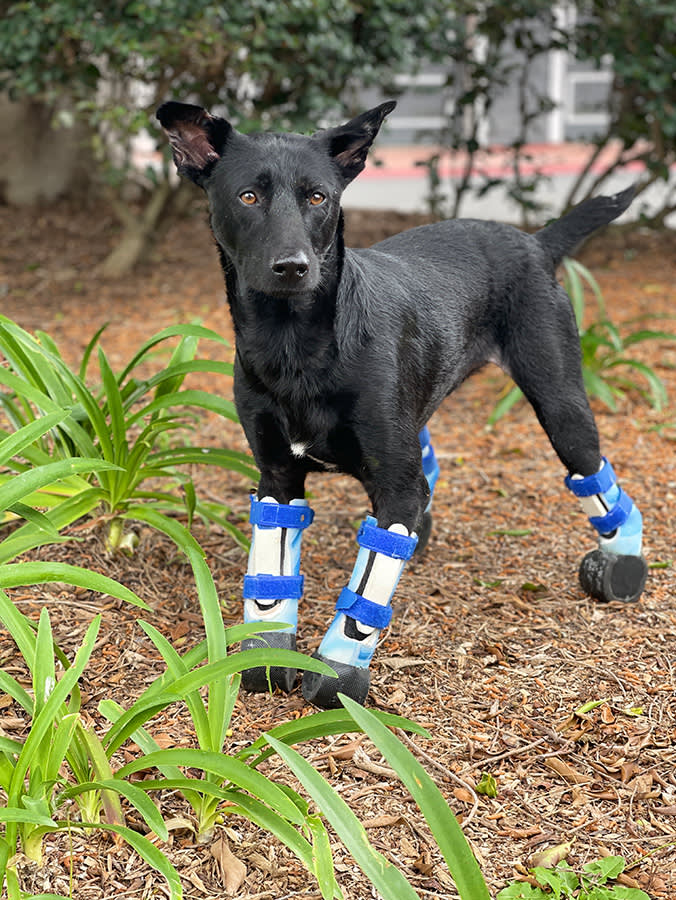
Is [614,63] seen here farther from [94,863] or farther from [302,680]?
[94,863]

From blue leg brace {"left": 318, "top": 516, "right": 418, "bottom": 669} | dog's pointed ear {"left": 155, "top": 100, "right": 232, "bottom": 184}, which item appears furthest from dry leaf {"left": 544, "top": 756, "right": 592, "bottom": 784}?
dog's pointed ear {"left": 155, "top": 100, "right": 232, "bottom": 184}

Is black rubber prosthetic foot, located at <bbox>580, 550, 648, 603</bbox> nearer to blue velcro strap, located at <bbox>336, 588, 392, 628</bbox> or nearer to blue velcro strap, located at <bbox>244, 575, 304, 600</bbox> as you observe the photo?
blue velcro strap, located at <bbox>336, 588, 392, 628</bbox>

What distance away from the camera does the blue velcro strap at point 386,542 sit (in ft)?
8.79

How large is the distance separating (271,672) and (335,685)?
0.24 metres

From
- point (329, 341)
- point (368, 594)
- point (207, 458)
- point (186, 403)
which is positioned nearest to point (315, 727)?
point (368, 594)

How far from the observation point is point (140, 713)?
2258mm

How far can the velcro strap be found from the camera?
3.39 m

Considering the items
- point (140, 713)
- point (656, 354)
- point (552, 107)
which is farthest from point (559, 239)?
point (552, 107)

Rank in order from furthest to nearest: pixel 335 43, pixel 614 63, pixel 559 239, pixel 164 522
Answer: pixel 614 63 < pixel 335 43 < pixel 559 239 < pixel 164 522

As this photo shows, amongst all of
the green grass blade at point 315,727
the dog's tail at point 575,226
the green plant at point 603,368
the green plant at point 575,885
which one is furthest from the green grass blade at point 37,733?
the green plant at point 603,368

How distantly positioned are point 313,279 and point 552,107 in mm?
6005

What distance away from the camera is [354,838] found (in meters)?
1.92

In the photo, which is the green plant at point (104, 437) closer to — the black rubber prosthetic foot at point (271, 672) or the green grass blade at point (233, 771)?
the black rubber prosthetic foot at point (271, 672)

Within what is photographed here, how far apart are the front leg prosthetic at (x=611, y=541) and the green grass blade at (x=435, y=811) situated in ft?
5.16
